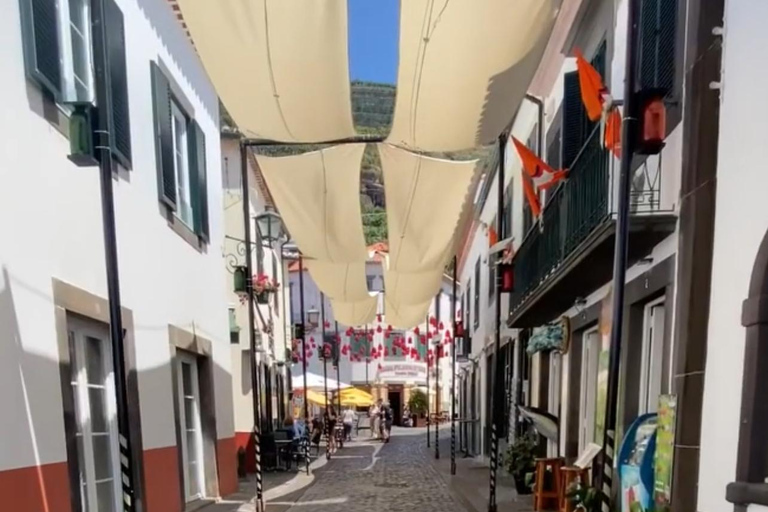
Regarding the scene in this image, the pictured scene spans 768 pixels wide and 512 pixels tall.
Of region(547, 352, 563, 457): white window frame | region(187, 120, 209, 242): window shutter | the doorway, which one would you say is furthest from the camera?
the doorway

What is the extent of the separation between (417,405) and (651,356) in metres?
33.5

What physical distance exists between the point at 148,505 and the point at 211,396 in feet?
8.79


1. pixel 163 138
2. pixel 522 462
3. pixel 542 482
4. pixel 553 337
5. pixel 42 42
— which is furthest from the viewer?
pixel 522 462

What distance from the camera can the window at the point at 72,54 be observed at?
4.54 m

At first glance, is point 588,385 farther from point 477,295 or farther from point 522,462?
point 477,295

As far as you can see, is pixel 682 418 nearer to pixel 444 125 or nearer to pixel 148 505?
pixel 444 125

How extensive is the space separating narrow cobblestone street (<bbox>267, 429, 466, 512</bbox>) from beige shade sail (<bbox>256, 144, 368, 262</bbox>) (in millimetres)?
4259

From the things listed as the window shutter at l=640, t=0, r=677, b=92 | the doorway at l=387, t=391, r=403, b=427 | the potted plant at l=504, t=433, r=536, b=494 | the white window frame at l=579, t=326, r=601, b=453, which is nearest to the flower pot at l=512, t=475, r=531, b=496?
the potted plant at l=504, t=433, r=536, b=494

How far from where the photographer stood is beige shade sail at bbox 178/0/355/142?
5168 millimetres

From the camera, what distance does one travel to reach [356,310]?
19.5 m

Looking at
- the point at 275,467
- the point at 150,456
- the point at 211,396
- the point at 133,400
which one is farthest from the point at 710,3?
the point at 275,467

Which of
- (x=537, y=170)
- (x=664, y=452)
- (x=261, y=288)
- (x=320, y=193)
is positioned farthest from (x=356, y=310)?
(x=664, y=452)

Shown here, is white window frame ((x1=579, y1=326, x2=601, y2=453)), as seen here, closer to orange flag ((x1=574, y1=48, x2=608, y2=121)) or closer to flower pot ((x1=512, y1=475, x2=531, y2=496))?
flower pot ((x1=512, y1=475, x2=531, y2=496))

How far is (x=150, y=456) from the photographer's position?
22.1ft
